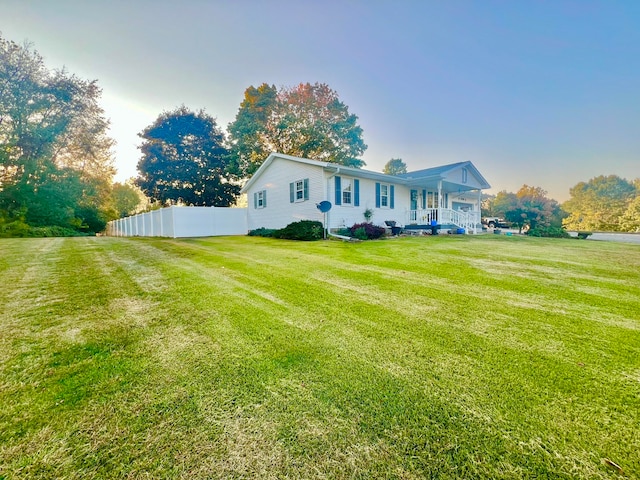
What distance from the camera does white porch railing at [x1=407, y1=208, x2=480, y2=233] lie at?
596 inches

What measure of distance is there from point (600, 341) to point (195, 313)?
152 inches

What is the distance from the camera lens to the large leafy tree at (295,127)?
2398 cm

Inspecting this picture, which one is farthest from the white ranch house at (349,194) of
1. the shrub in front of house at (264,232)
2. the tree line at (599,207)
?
the tree line at (599,207)

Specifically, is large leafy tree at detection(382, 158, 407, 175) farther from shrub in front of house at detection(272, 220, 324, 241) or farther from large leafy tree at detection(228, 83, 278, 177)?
shrub in front of house at detection(272, 220, 324, 241)

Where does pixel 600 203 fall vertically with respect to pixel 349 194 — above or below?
above

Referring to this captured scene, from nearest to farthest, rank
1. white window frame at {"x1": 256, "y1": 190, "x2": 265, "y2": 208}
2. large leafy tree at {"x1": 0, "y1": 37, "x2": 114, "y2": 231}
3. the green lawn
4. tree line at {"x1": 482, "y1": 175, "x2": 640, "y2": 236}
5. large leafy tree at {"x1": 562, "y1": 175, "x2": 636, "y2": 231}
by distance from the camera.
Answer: the green lawn
white window frame at {"x1": 256, "y1": 190, "x2": 265, "y2": 208}
large leafy tree at {"x1": 0, "y1": 37, "x2": 114, "y2": 231}
tree line at {"x1": 482, "y1": 175, "x2": 640, "y2": 236}
large leafy tree at {"x1": 562, "y1": 175, "x2": 636, "y2": 231}

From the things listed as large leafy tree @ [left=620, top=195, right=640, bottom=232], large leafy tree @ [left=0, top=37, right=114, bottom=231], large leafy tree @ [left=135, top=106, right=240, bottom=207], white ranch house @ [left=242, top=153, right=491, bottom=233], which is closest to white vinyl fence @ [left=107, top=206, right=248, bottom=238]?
white ranch house @ [left=242, top=153, right=491, bottom=233]

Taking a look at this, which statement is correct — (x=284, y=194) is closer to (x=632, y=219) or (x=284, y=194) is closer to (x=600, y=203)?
(x=632, y=219)

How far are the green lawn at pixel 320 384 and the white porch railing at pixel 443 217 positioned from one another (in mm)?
12194

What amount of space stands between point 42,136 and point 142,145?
6619mm

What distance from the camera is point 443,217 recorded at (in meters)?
15.2

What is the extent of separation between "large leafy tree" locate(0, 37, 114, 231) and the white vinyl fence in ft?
28.1

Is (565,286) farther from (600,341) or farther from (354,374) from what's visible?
(354,374)

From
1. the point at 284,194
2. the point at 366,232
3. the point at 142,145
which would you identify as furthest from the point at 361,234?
the point at 142,145
